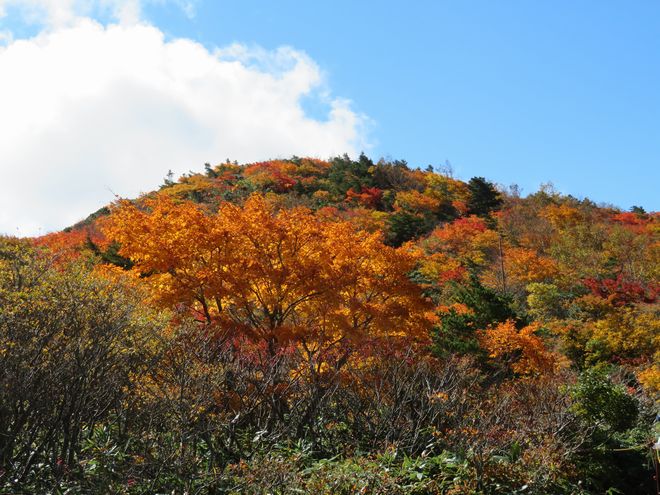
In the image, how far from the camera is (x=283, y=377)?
11203 millimetres

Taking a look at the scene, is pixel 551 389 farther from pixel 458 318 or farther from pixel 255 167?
pixel 255 167

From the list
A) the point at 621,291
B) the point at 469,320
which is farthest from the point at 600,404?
the point at 621,291

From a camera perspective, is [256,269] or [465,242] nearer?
[256,269]

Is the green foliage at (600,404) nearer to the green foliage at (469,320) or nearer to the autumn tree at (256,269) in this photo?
the green foliage at (469,320)

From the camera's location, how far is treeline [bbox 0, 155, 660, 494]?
7316 millimetres

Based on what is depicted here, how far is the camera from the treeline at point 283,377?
7.32 metres

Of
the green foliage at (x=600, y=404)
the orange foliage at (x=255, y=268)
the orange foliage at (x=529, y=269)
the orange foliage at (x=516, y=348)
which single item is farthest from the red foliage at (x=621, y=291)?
the orange foliage at (x=255, y=268)

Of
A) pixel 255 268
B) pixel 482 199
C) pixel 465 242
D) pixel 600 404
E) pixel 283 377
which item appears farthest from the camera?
pixel 482 199

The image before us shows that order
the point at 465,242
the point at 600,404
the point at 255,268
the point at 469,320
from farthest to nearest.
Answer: the point at 465,242
the point at 469,320
the point at 255,268
the point at 600,404

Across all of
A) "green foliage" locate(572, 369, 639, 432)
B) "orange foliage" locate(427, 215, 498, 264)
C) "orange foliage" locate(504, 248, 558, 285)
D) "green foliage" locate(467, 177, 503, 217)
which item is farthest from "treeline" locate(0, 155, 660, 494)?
"green foliage" locate(467, 177, 503, 217)

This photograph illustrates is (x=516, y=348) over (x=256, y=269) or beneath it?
beneath

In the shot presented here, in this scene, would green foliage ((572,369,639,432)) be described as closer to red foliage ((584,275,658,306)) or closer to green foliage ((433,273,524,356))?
green foliage ((433,273,524,356))

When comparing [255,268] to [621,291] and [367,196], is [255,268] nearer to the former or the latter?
[621,291]

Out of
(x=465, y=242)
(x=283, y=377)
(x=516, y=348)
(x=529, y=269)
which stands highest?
(x=465, y=242)
